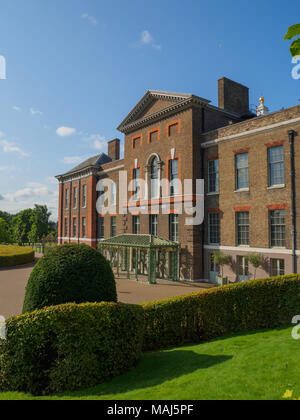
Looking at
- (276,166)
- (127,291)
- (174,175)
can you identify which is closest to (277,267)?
(276,166)

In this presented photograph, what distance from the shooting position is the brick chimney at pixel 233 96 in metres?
26.3

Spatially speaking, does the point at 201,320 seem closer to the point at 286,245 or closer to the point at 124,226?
the point at 286,245

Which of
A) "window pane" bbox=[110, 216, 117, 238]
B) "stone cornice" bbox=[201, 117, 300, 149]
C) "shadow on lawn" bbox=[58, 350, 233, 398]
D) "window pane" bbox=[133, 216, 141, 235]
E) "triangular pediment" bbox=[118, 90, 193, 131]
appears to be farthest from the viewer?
"window pane" bbox=[110, 216, 117, 238]

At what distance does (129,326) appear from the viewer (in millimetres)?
7480

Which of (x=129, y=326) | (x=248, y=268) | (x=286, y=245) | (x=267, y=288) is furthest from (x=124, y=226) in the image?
(x=129, y=326)

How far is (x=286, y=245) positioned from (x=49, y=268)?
14.6m

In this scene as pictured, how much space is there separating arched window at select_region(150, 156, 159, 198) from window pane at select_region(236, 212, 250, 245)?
26.0 ft

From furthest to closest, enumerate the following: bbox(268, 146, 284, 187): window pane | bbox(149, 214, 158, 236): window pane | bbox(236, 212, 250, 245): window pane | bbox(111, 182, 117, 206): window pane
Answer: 1. bbox(111, 182, 117, 206): window pane
2. bbox(149, 214, 158, 236): window pane
3. bbox(236, 212, 250, 245): window pane
4. bbox(268, 146, 284, 187): window pane

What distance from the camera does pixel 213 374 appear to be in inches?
248

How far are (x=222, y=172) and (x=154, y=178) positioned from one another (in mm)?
6955

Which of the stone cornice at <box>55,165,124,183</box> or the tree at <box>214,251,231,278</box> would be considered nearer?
the tree at <box>214,251,231,278</box>

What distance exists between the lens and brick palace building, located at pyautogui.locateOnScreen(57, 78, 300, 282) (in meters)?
18.6

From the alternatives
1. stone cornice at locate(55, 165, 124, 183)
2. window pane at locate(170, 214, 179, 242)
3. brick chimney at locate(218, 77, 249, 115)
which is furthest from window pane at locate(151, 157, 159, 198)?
brick chimney at locate(218, 77, 249, 115)

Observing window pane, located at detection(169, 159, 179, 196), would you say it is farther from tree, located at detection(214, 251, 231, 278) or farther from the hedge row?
the hedge row
